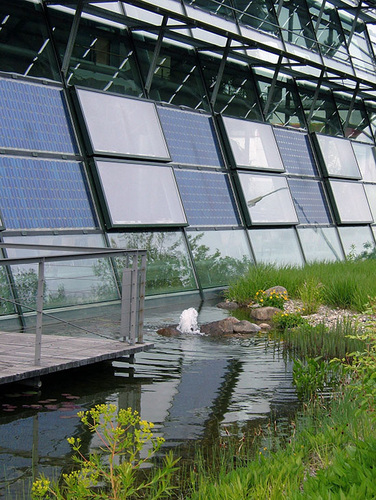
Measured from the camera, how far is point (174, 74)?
16.5m

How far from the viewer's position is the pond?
5.36 meters

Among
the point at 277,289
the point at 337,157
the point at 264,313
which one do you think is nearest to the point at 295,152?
the point at 337,157

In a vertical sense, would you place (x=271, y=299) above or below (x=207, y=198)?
below

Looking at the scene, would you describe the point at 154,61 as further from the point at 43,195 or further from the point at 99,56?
the point at 43,195

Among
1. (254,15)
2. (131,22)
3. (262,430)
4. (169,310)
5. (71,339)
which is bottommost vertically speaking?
(262,430)

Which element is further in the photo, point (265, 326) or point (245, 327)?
point (265, 326)

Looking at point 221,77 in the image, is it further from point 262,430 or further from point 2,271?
point 262,430

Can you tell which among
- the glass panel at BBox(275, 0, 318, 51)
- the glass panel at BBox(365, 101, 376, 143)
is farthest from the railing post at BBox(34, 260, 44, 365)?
the glass panel at BBox(365, 101, 376, 143)

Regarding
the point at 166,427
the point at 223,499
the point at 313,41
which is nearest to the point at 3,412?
the point at 166,427

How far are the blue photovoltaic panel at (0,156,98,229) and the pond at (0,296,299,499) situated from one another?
11.5 ft

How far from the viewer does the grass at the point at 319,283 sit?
44.1ft

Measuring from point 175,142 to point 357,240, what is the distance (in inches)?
312

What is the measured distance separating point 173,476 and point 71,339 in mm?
4421

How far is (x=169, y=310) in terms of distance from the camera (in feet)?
43.9
